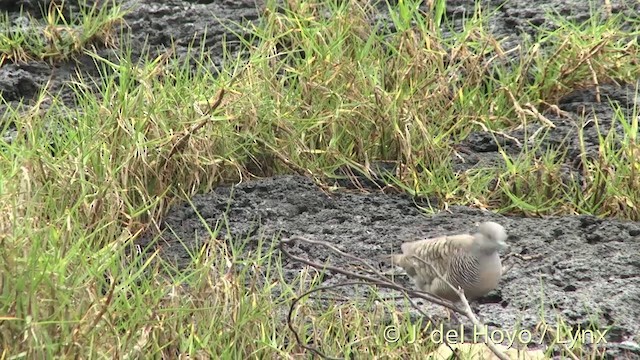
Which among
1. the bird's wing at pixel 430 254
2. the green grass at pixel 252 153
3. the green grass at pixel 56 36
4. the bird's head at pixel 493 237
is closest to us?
the green grass at pixel 252 153

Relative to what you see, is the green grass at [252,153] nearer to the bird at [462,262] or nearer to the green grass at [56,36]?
the green grass at [56,36]

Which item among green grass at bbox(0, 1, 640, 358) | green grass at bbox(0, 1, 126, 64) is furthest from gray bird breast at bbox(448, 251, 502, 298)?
green grass at bbox(0, 1, 126, 64)

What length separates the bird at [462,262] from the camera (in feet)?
14.4

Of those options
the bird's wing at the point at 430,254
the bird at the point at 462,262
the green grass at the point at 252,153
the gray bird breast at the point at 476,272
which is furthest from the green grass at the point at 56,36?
the gray bird breast at the point at 476,272

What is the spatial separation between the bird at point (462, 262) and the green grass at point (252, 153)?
0.30 metres

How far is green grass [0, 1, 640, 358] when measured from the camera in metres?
4.05

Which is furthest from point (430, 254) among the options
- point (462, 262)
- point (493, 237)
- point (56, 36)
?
point (56, 36)

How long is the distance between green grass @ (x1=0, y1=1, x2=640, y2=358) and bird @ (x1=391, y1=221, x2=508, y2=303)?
295mm

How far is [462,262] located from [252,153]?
4.66ft

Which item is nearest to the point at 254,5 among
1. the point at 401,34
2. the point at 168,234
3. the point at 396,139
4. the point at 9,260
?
the point at 401,34

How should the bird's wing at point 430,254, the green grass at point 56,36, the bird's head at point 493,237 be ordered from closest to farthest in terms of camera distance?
A: 1. the bird's head at point 493,237
2. the bird's wing at point 430,254
3. the green grass at point 56,36

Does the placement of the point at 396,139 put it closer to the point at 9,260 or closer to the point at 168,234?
the point at 168,234

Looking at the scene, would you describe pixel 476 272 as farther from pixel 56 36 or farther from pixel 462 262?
pixel 56 36

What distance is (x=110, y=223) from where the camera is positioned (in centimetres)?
471
